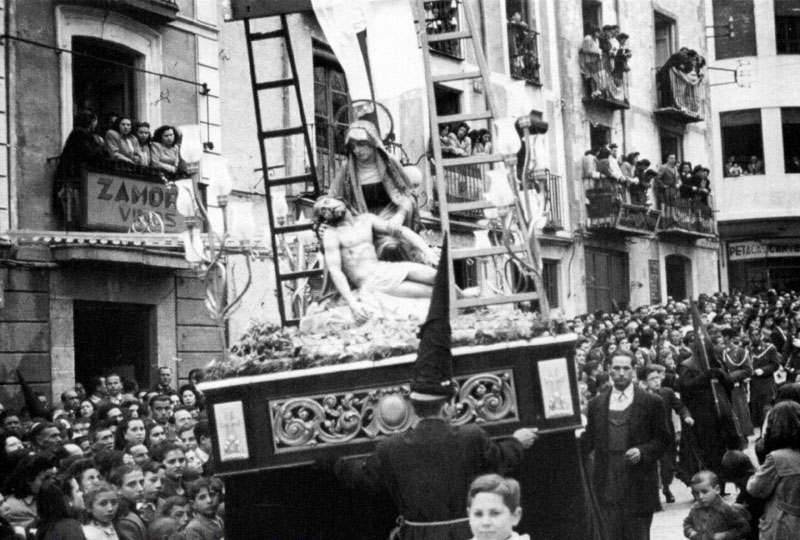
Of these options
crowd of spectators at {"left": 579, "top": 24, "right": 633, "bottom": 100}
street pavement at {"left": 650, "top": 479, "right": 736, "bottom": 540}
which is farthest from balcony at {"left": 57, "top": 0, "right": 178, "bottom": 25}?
crowd of spectators at {"left": 579, "top": 24, "right": 633, "bottom": 100}

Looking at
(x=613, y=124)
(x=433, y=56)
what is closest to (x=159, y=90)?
(x=433, y=56)

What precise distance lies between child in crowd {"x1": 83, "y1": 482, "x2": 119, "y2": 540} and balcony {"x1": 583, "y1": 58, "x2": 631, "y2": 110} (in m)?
23.6

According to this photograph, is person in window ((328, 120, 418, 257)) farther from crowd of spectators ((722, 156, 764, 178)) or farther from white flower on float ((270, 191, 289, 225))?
crowd of spectators ((722, 156, 764, 178))

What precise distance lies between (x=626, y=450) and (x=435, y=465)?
139 inches

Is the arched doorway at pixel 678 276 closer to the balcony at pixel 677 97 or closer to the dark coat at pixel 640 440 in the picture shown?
the balcony at pixel 677 97

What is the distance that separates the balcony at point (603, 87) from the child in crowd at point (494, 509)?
26.0m

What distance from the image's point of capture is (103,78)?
1959cm

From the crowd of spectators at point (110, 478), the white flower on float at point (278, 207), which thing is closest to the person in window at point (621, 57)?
the crowd of spectators at point (110, 478)

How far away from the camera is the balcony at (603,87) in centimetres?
3106

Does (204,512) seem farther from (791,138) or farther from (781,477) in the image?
(791,138)

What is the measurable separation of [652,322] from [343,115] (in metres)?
6.65

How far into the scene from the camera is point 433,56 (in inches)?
1030

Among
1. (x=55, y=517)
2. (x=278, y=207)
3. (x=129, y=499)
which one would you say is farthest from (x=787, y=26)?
(x=55, y=517)

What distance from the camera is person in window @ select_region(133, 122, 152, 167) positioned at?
18750 millimetres
